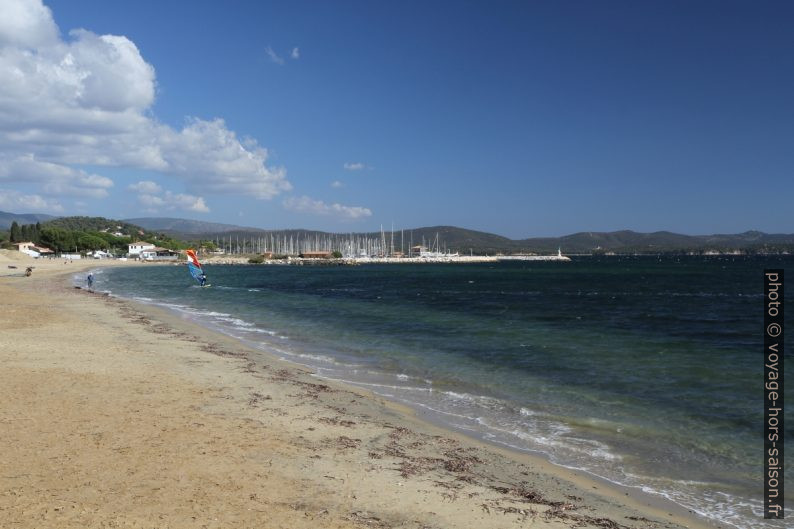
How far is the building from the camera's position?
182000 millimetres

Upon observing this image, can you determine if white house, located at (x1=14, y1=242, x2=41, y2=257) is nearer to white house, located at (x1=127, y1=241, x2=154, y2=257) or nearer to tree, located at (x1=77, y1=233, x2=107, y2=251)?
tree, located at (x1=77, y1=233, x2=107, y2=251)

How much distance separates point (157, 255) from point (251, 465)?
199 m

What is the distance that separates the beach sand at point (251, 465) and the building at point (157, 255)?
18052 centimetres

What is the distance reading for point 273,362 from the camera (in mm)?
19281

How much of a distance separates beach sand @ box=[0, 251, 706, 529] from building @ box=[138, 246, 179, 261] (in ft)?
592

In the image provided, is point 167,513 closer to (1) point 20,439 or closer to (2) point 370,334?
(1) point 20,439

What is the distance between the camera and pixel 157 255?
190500mm

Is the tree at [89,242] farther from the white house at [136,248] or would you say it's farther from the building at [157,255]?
the building at [157,255]

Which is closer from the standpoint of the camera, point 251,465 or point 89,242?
point 251,465

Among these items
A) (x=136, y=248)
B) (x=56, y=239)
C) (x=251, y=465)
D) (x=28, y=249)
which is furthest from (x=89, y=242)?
(x=251, y=465)

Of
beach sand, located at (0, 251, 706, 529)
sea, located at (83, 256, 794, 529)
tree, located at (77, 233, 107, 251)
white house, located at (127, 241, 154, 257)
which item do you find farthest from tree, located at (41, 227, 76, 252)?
beach sand, located at (0, 251, 706, 529)

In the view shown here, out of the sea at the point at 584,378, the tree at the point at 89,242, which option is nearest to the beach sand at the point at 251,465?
the sea at the point at 584,378

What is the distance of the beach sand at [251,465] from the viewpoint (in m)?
6.80

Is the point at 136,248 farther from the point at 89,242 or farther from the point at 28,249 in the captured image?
the point at 28,249
